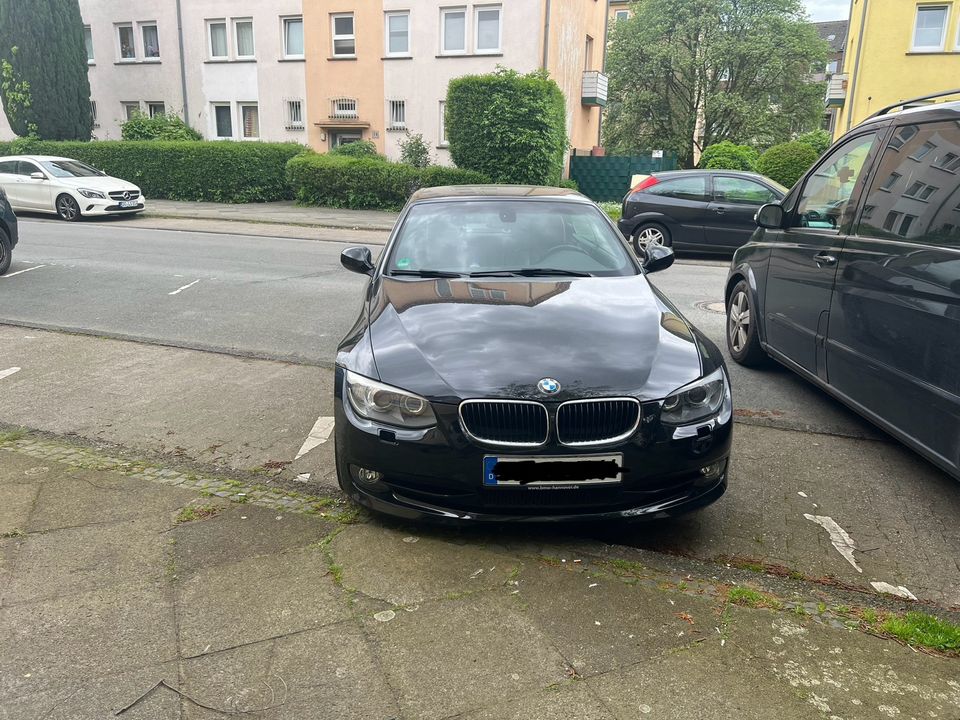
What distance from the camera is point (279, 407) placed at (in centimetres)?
571

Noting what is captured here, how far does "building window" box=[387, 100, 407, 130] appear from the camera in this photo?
93.6 ft

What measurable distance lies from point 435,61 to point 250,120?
796 cm

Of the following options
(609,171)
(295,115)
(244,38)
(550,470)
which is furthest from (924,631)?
(244,38)

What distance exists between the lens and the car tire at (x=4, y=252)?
10953mm

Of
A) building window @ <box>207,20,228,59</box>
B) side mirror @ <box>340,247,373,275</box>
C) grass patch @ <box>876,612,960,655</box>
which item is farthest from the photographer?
building window @ <box>207,20,228,59</box>

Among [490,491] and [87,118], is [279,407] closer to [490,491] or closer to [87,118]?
[490,491]

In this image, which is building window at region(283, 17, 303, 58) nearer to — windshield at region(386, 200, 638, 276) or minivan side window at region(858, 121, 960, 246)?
windshield at region(386, 200, 638, 276)

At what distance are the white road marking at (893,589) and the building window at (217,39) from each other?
1254 inches

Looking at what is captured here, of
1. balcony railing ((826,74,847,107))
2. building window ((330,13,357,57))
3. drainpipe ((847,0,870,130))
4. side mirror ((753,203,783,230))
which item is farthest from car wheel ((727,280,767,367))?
balcony railing ((826,74,847,107))

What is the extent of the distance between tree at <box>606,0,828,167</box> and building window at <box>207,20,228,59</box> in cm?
2319

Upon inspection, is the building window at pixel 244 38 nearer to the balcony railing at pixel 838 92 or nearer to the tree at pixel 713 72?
the tree at pixel 713 72

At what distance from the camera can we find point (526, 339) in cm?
380

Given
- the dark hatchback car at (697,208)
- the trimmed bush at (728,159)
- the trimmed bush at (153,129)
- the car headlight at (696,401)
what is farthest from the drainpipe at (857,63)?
the car headlight at (696,401)

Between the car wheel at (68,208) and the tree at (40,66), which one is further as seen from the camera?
the tree at (40,66)
